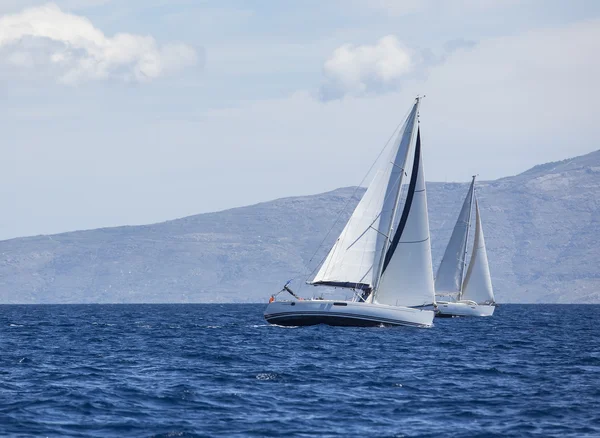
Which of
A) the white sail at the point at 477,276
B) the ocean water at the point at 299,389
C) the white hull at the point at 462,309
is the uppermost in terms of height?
the white sail at the point at 477,276

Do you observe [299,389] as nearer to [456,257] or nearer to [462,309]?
[462,309]

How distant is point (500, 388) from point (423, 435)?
8.90m

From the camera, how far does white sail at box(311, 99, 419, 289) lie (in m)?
58.5

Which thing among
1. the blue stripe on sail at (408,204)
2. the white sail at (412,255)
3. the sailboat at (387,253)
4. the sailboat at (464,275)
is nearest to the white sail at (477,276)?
the sailboat at (464,275)

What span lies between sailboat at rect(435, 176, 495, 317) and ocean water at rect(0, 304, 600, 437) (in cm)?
4965

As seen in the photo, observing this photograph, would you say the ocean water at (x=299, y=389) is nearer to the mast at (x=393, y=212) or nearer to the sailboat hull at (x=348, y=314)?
the sailboat hull at (x=348, y=314)

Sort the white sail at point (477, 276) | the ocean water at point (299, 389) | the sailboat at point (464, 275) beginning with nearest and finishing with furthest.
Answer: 1. the ocean water at point (299, 389)
2. the sailboat at point (464, 275)
3. the white sail at point (477, 276)

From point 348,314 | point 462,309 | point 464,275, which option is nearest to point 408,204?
point 348,314

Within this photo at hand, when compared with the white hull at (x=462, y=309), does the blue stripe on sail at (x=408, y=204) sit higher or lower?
higher

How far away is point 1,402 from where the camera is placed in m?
28.1

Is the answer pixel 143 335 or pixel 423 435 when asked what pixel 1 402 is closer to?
pixel 423 435

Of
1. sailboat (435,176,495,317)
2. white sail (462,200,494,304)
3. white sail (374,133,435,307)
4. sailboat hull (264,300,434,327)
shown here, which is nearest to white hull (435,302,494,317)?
sailboat (435,176,495,317)

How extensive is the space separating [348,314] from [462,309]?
44148mm

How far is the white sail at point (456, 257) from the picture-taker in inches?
3957
